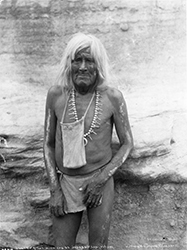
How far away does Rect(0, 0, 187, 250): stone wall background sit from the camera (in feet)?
16.1

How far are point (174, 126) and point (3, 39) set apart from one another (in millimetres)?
1454

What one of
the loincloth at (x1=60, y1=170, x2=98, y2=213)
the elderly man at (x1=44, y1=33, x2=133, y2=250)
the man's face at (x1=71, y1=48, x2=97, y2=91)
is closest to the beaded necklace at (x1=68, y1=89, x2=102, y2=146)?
the elderly man at (x1=44, y1=33, x2=133, y2=250)

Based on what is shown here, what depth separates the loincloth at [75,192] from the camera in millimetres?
4391

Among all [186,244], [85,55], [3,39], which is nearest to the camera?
[85,55]

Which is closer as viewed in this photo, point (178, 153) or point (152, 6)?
point (178, 153)

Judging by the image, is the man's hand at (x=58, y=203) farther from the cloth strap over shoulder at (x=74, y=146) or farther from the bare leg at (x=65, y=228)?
the cloth strap over shoulder at (x=74, y=146)

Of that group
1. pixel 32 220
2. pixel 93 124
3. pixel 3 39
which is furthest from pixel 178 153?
pixel 3 39

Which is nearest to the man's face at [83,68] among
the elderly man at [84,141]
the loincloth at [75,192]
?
the elderly man at [84,141]

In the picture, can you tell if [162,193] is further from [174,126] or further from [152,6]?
[152,6]

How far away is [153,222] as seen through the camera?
194 inches

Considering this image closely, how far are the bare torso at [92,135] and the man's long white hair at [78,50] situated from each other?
0.24 ft

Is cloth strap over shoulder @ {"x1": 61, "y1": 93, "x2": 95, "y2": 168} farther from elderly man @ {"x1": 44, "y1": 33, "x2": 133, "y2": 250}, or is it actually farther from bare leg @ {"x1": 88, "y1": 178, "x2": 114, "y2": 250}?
bare leg @ {"x1": 88, "y1": 178, "x2": 114, "y2": 250}

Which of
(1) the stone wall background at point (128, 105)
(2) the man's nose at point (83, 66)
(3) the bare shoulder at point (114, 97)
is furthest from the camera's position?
(1) the stone wall background at point (128, 105)

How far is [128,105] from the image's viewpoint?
5.11 meters
